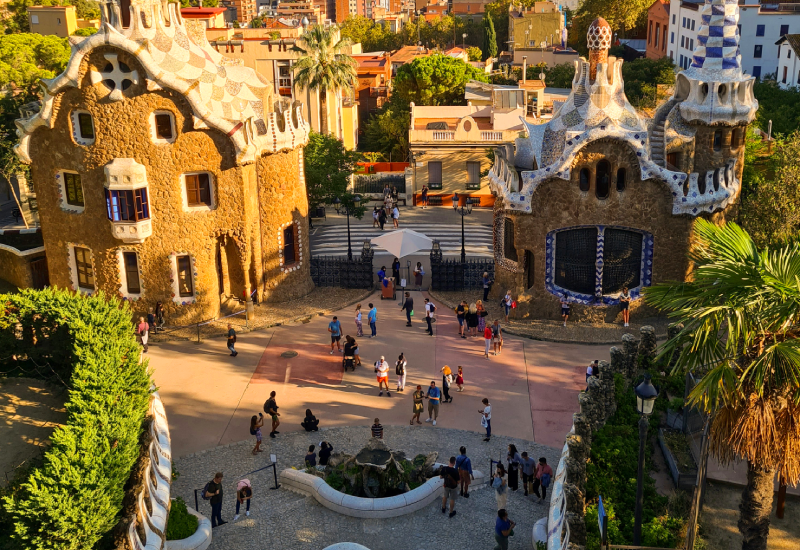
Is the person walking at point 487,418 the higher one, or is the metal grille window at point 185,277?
the metal grille window at point 185,277

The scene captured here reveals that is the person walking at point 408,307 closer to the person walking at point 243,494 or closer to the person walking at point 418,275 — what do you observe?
the person walking at point 418,275

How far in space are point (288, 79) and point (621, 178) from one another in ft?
142

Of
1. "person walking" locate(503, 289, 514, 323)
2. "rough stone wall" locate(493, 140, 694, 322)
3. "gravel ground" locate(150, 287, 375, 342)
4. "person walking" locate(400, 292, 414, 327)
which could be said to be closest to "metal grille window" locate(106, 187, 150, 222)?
"gravel ground" locate(150, 287, 375, 342)

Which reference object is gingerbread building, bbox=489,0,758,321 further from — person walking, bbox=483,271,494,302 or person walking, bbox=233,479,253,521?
person walking, bbox=233,479,253,521

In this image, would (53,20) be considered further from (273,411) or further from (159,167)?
(273,411)

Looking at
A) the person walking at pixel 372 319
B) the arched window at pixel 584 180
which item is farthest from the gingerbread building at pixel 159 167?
the arched window at pixel 584 180

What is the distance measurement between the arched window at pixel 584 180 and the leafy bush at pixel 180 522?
20.3 m

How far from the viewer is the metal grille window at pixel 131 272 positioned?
37.3 meters

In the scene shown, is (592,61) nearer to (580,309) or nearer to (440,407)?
(580,309)

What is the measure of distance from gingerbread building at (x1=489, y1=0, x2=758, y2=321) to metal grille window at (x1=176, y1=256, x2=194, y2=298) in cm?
1350

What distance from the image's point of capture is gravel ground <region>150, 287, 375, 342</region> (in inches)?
1460

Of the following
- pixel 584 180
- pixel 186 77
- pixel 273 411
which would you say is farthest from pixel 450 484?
pixel 186 77

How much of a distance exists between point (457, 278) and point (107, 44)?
17905 mm

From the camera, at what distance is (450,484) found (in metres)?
24.0
